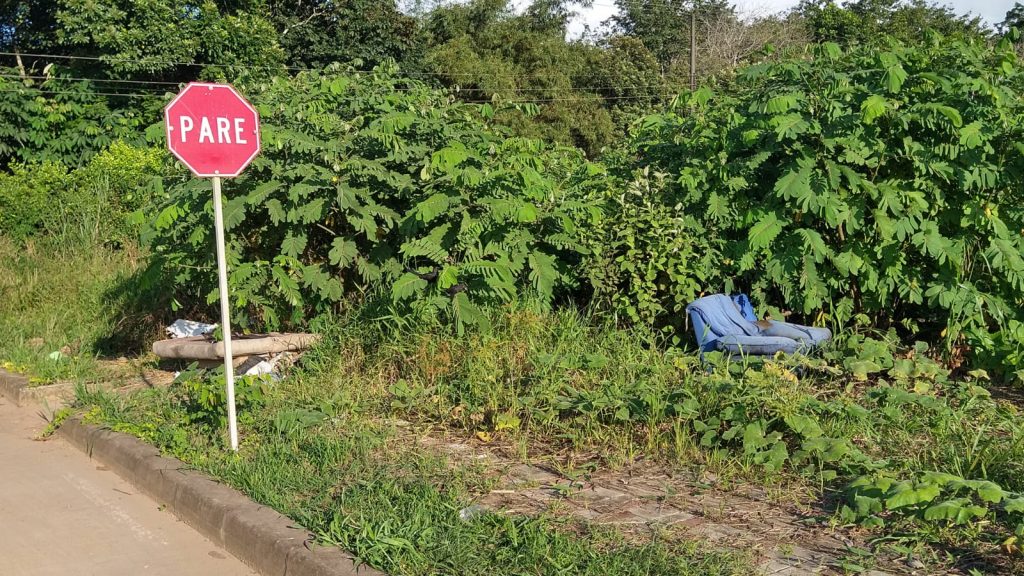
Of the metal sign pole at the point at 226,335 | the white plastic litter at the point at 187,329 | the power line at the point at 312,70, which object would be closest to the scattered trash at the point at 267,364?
the white plastic litter at the point at 187,329

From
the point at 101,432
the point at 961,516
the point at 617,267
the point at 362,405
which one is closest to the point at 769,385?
the point at 961,516

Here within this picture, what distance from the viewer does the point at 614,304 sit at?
777cm

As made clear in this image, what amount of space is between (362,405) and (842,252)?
404 cm

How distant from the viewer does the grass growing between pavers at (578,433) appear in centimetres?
415

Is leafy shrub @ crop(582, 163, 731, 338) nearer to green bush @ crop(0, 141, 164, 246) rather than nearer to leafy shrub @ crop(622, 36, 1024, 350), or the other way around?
leafy shrub @ crop(622, 36, 1024, 350)

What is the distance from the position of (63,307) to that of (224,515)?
7574mm

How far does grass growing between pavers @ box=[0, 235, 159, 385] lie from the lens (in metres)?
9.23

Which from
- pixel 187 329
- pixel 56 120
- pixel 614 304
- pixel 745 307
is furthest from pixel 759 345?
pixel 56 120

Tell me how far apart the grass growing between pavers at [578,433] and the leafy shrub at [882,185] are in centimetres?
66

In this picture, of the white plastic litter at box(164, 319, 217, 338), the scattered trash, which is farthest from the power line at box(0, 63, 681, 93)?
→ the scattered trash

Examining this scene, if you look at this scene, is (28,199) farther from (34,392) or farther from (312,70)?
(312,70)

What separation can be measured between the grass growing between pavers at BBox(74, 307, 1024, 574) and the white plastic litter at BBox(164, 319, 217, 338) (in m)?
1.45

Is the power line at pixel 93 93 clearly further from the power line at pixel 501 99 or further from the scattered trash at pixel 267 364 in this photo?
the scattered trash at pixel 267 364

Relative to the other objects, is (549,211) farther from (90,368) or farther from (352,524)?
(90,368)
